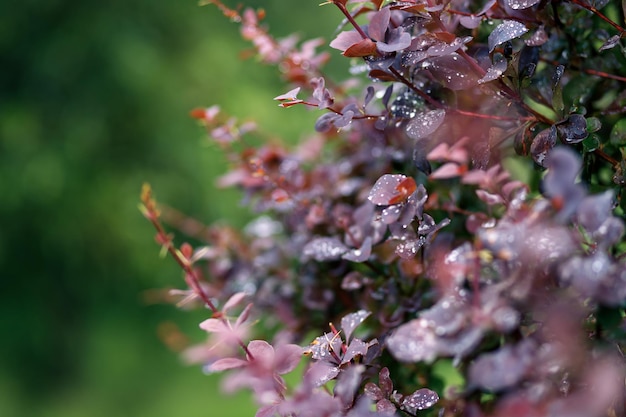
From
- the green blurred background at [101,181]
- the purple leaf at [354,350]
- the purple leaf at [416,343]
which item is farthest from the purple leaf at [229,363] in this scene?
the green blurred background at [101,181]

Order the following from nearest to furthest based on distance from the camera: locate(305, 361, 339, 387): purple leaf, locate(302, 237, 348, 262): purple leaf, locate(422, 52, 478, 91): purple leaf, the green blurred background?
locate(305, 361, 339, 387): purple leaf → locate(422, 52, 478, 91): purple leaf → locate(302, 237, 348, 262): purple leaf → the green blurred background

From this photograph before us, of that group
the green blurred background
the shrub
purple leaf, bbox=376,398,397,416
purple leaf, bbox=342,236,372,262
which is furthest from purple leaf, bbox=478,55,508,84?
the green blurred background

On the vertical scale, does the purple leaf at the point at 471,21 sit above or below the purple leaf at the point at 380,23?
below

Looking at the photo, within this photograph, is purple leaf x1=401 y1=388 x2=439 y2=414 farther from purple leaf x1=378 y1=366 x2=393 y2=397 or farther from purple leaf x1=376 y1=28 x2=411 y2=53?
purple leaf x1=376 y1=28 x2=411 y2=53

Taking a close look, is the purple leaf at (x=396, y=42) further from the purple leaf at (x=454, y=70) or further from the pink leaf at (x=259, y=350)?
the pink leaf at (x=259, y=350)

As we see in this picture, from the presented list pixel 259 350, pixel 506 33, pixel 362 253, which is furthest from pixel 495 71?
pixel 259 350

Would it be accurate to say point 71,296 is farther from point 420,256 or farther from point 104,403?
point 420,256
